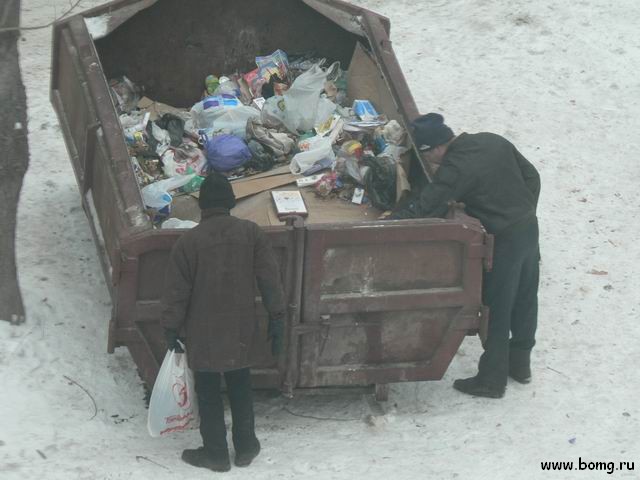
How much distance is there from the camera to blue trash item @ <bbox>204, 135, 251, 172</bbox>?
21.5 ft

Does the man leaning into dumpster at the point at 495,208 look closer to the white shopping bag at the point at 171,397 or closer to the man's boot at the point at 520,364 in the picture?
the man's boot at the point at 520,364

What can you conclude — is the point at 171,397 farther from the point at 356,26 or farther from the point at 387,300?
the point at 356,26

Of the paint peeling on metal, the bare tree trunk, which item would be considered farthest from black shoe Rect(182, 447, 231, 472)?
the paint peeling on metal

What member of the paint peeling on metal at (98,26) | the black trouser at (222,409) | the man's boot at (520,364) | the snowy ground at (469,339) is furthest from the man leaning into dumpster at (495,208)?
the paint peeling on metal at (98,26)

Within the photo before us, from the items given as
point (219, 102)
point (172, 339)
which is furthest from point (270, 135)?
point (172, 339)

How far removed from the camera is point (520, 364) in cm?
607

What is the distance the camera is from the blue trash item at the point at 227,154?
6551mm

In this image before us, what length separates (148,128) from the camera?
6.79 m

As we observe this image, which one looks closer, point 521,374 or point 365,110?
point 521,374

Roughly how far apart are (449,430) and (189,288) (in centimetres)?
172

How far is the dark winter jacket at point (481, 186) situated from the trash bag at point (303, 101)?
1.47 m

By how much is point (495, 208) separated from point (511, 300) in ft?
1.82

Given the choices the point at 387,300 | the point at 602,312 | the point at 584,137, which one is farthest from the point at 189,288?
the point at 584,137

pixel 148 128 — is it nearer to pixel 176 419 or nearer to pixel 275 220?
pixel 275 220
